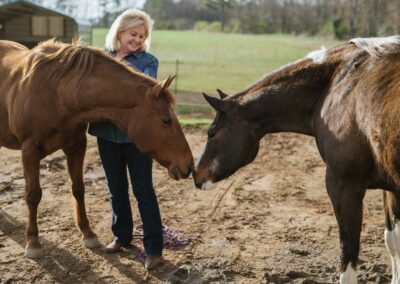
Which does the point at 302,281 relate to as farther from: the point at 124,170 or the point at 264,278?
the point at 124,170

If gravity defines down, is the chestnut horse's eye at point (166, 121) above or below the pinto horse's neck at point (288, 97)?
below

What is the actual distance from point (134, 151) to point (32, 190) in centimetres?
96

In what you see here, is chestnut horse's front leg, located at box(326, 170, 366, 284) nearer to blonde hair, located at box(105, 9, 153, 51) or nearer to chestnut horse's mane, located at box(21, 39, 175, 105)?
chestnut horse's mane, located at box(21, 39, 175, 105)

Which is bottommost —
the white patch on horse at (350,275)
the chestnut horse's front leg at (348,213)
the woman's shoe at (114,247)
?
the woman's shoe at (114,247)

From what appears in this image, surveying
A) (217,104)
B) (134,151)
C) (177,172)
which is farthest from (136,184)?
(217,104)

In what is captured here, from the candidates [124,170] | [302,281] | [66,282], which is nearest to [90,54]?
[124,170]

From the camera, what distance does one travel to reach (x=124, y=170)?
4121 mm

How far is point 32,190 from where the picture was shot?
162 inches

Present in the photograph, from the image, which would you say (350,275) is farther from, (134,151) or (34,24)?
(34,24)

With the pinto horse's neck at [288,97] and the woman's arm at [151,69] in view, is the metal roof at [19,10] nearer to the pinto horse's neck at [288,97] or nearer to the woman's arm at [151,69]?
the woman's arm at [151,69]

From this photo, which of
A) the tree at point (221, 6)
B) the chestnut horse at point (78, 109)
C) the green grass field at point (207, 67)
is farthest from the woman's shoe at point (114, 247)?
the tree at point (221, 6)

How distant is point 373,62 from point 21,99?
2.69m

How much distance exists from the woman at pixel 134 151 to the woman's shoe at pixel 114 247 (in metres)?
0.34

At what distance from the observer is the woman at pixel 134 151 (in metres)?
3.88
